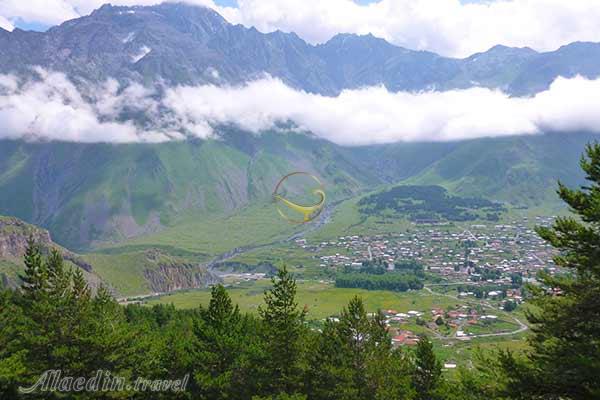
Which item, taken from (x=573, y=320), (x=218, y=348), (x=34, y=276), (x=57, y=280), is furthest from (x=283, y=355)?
(x=34, y=276)

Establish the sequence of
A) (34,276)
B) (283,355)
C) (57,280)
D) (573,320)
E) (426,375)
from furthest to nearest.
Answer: (426,375) < (34,276) < (57,280) < (283,355) < (573,320)

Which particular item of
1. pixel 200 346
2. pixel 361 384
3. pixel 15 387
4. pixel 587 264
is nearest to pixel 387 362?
pixel 361 384

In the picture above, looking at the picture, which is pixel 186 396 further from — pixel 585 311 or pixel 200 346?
pixel 585 311
